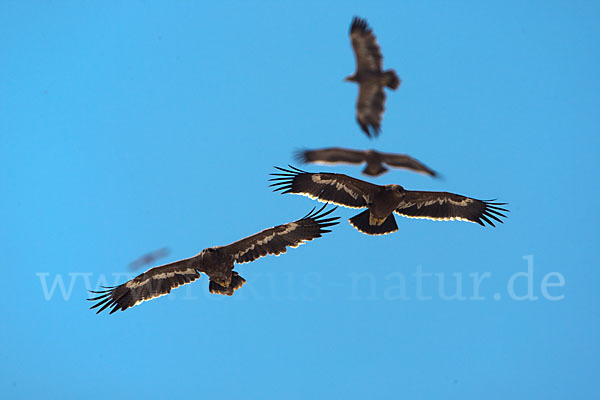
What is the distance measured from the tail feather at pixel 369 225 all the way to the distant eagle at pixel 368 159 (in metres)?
2.02

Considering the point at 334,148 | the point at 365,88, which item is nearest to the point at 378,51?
the point at 365,88

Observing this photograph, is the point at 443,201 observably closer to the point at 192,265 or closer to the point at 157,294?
the point at 192,265

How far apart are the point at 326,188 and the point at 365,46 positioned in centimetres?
372

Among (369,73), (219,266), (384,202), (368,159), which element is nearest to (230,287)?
(219,266)

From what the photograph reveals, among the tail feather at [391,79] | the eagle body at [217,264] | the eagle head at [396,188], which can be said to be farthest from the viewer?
the eagle body at [217,264]

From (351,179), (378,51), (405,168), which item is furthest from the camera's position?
(351,179)

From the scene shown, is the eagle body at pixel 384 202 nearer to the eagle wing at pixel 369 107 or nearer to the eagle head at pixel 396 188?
the eagle head at pixel 396 188

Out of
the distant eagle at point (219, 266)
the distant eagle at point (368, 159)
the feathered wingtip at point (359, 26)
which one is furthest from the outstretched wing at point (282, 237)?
the feathered wingtip at point (359, 26)

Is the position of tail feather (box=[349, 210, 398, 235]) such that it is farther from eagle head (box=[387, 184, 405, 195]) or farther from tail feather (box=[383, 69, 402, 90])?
tail feather (box=[383, 69, 402, 90])

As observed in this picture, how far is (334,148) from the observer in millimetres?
11703

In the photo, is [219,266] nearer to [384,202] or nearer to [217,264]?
[217,264]

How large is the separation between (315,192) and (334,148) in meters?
2.20

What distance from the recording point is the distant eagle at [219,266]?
43.6 ft

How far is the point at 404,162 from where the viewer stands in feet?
37.3
